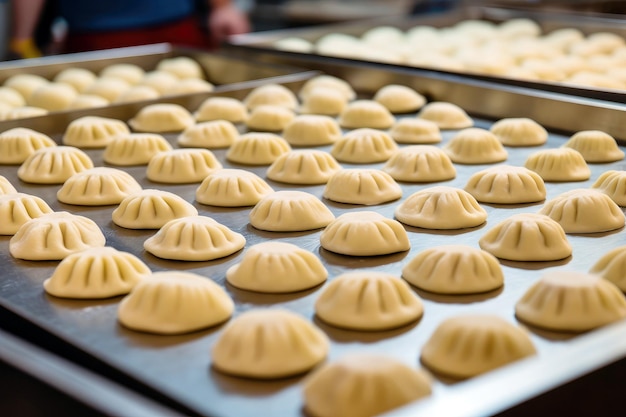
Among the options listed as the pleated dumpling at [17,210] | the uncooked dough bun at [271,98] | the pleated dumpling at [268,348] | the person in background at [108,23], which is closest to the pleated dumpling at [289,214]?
the pleated dumpling at [17,210]

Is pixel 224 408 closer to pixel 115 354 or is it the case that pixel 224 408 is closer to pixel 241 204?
pixel 115 354

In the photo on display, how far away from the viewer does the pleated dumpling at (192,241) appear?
187 centimetres

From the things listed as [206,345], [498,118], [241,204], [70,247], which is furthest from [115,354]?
[498,118]

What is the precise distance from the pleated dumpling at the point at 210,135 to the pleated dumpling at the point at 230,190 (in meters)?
0.48

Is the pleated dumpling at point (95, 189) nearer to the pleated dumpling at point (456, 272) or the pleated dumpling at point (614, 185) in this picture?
the pleated dumpling at point (456, 272)

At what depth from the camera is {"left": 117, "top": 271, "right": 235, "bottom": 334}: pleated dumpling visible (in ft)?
4.97

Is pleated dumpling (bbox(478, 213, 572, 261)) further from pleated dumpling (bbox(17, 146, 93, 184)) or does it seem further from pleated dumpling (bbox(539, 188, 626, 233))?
pleated dumpling (bbox(17, 146, 93, 184))

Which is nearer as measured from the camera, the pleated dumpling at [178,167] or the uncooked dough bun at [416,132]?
the pleated dumpling at [178,167]

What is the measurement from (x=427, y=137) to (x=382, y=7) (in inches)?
182

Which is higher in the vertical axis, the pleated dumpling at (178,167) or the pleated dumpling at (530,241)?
the pleated dumpling at (530,241)

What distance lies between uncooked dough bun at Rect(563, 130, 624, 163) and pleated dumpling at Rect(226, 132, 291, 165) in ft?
2.97

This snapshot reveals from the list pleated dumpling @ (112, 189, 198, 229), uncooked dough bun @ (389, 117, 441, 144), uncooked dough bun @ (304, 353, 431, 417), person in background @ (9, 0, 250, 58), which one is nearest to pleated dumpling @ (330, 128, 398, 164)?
uncooked dough bun @ (389, 117, 441, 144)

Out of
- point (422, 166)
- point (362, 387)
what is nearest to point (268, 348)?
point (362, 387)

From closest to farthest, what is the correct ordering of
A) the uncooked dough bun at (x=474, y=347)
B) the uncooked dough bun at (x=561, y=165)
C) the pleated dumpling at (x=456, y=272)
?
1. the uncooked dough bun at (x=474, y=347)
2. the pleated dumpling at (x=456, y=272)
3. the uncooked dough bun at (x=561, y=165)
